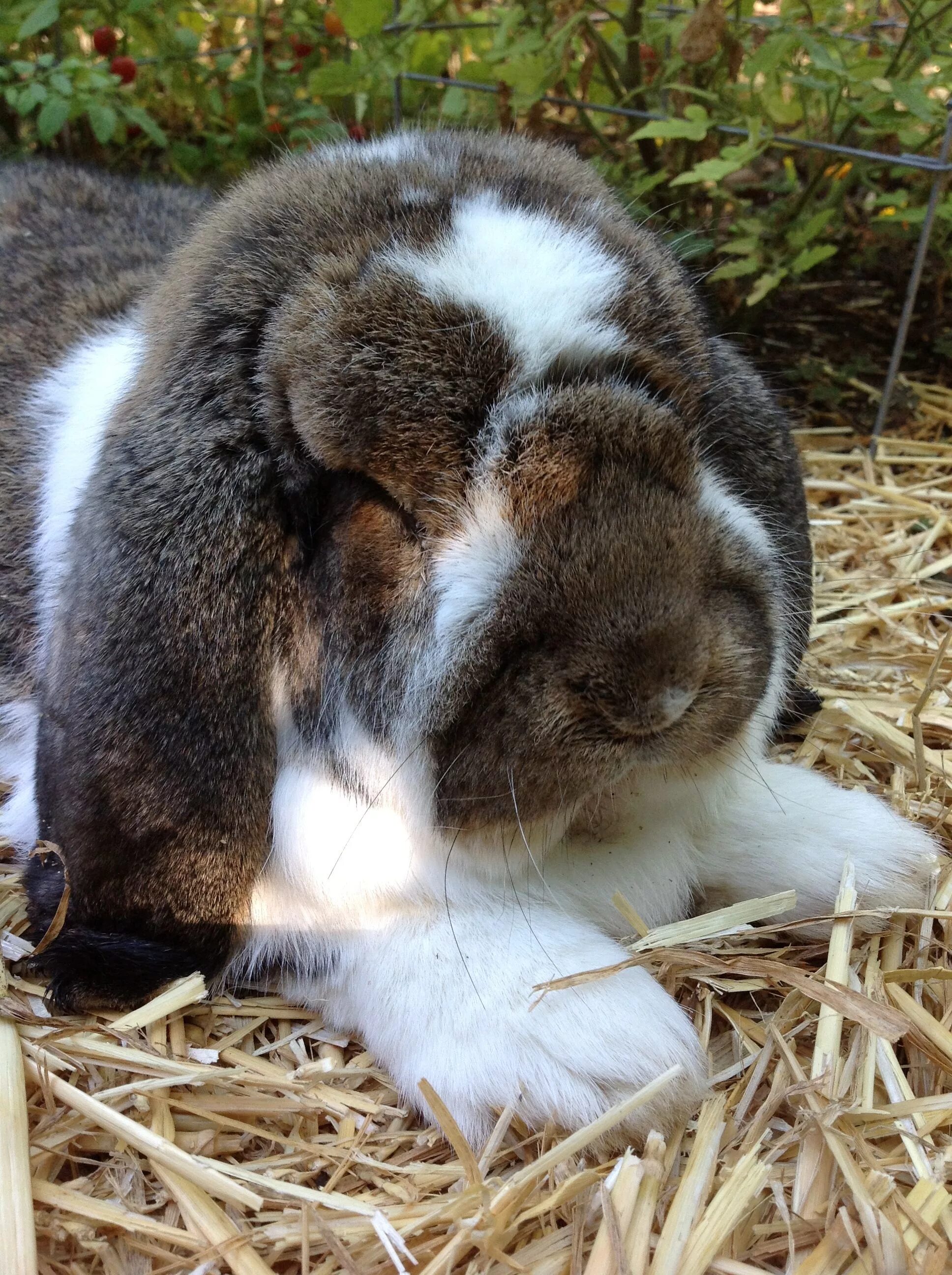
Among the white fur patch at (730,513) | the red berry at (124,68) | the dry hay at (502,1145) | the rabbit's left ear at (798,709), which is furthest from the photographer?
the red berry at (124,68)

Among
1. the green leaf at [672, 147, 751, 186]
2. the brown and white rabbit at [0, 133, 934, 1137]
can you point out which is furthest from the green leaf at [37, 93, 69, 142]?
the brown and white rabbit at [0, 133, 934, 1137]

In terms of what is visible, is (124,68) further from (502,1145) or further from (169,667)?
(502,1145)

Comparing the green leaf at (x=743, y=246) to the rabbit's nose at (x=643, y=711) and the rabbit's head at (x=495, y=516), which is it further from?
the rabbit's nose at (x=643, y=711)

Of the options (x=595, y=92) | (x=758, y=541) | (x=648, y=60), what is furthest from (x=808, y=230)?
(x=758, y=541)

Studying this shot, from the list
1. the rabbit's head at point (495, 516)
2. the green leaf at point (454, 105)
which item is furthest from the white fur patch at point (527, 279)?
the green leaf at point (454, 105)

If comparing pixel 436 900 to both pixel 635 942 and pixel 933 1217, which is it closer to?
pixel 635 942

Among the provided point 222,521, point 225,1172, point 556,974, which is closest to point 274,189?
point 222,521

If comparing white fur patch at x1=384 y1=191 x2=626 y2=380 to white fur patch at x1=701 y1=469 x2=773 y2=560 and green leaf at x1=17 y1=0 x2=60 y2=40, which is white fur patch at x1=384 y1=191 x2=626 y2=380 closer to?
white fur patch at x1=701 y1=469 x2=773 y2=560
